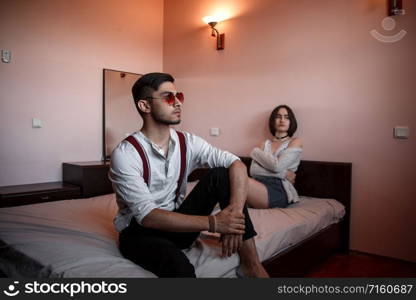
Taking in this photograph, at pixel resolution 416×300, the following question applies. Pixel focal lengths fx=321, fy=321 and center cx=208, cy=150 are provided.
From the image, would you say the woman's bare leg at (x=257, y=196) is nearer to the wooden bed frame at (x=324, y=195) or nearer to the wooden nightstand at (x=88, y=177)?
the wooden bed frame at (x=324, y=195)

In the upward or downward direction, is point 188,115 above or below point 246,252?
above

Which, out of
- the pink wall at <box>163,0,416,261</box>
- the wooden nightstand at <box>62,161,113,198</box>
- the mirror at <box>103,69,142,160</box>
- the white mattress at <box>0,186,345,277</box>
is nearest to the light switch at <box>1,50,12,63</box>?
the mirror at <box>103,69,142,160</box>

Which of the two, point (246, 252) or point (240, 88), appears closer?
point (246, 252)

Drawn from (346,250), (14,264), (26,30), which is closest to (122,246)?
(14,264)

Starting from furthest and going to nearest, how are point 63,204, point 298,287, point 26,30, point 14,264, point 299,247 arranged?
point 26,30 < point 63,204 < point 299,247 < point 14,264 < point 298,287

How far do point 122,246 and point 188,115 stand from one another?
103 inches

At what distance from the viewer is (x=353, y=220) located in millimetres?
2650

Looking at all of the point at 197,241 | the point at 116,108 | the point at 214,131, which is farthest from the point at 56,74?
the point at 197,241

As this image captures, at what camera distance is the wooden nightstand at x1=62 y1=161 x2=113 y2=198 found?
3010 millimetres

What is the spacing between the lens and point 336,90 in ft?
8.85

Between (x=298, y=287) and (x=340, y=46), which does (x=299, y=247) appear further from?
(x=340, y=46)

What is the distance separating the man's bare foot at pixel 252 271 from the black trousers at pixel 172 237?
0.43 ft

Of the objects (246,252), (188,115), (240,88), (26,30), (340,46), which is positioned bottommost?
(246,252)

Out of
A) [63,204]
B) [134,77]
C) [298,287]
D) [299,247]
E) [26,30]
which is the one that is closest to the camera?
[298,287]
